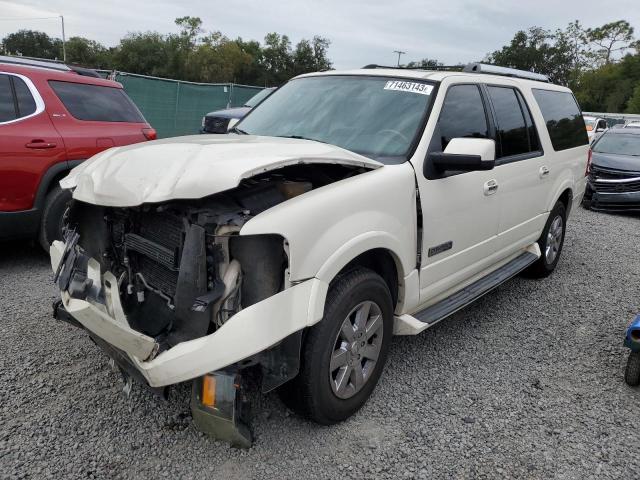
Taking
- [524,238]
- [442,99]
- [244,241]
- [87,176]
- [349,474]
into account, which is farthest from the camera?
[524,238]

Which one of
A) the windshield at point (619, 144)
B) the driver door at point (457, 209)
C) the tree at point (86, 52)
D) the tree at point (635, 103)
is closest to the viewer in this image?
the driver door at point (457, 209)

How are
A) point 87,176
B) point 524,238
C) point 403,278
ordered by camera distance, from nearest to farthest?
point 87,176 → point 403,278 → point 524,238

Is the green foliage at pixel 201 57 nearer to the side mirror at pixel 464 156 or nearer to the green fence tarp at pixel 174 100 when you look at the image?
the green fence tarp at pixel 174 100

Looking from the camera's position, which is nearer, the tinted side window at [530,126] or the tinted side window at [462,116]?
the tinted side window at [462,116]

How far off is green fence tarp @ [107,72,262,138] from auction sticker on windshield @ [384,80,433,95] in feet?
37.0

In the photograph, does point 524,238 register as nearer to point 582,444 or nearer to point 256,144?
point 582,444

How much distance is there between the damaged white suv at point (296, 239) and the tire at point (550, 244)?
1574mm

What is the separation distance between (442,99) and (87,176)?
2.23 metres

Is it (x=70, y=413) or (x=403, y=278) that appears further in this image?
(x=403, y=278)

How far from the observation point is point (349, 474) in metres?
2.51

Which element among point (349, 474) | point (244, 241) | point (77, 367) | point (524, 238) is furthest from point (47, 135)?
point (524, 238)

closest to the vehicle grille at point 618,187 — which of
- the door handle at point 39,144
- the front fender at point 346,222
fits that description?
the front fender at point 346,222

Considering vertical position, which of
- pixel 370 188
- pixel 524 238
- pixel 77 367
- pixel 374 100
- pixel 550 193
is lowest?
pixel 77 367

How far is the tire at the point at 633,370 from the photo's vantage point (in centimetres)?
338
